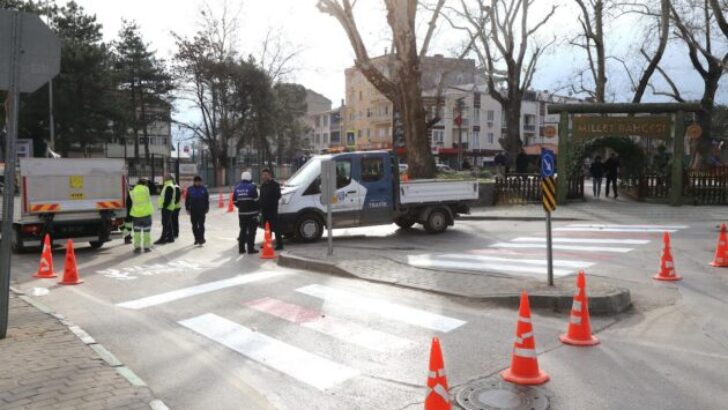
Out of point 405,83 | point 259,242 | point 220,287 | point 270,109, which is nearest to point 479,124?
point 270,109

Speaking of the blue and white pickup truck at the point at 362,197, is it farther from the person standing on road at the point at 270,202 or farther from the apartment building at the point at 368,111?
the apartment building at the point at 368,111

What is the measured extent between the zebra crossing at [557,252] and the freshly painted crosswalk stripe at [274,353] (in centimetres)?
437

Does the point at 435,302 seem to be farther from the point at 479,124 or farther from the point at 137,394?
the point at 479,124

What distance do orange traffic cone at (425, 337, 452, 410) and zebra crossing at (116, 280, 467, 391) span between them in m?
1.40

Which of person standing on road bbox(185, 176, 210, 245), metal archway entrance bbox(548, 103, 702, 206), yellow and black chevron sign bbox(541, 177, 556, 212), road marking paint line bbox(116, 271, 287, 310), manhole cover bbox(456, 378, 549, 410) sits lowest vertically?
road marking paint line bbox(116, 271, 287, 310)

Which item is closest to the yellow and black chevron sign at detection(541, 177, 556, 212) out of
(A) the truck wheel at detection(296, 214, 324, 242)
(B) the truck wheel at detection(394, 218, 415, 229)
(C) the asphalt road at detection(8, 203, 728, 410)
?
(C) the asphalt road at detection(8, 203, 728, 410)

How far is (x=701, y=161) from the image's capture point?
3084cm

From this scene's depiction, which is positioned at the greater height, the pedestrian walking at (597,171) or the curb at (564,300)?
the pedestrian walking at (597,171)

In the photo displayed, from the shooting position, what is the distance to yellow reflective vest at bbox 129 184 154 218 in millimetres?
14320

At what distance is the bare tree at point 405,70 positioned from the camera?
899 inches

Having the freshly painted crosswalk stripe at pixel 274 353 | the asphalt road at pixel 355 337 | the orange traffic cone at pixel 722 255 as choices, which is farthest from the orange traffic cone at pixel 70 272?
the orange traffic cone at pixel 722 255

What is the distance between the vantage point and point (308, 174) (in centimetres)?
1493

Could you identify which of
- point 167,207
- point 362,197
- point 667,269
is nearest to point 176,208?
point 167,207

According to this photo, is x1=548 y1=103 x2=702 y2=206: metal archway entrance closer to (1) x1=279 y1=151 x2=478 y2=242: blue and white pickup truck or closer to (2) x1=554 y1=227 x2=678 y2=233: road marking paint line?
(2) x1=554 y1=227 x2=678 y2=233: road marking paint line
